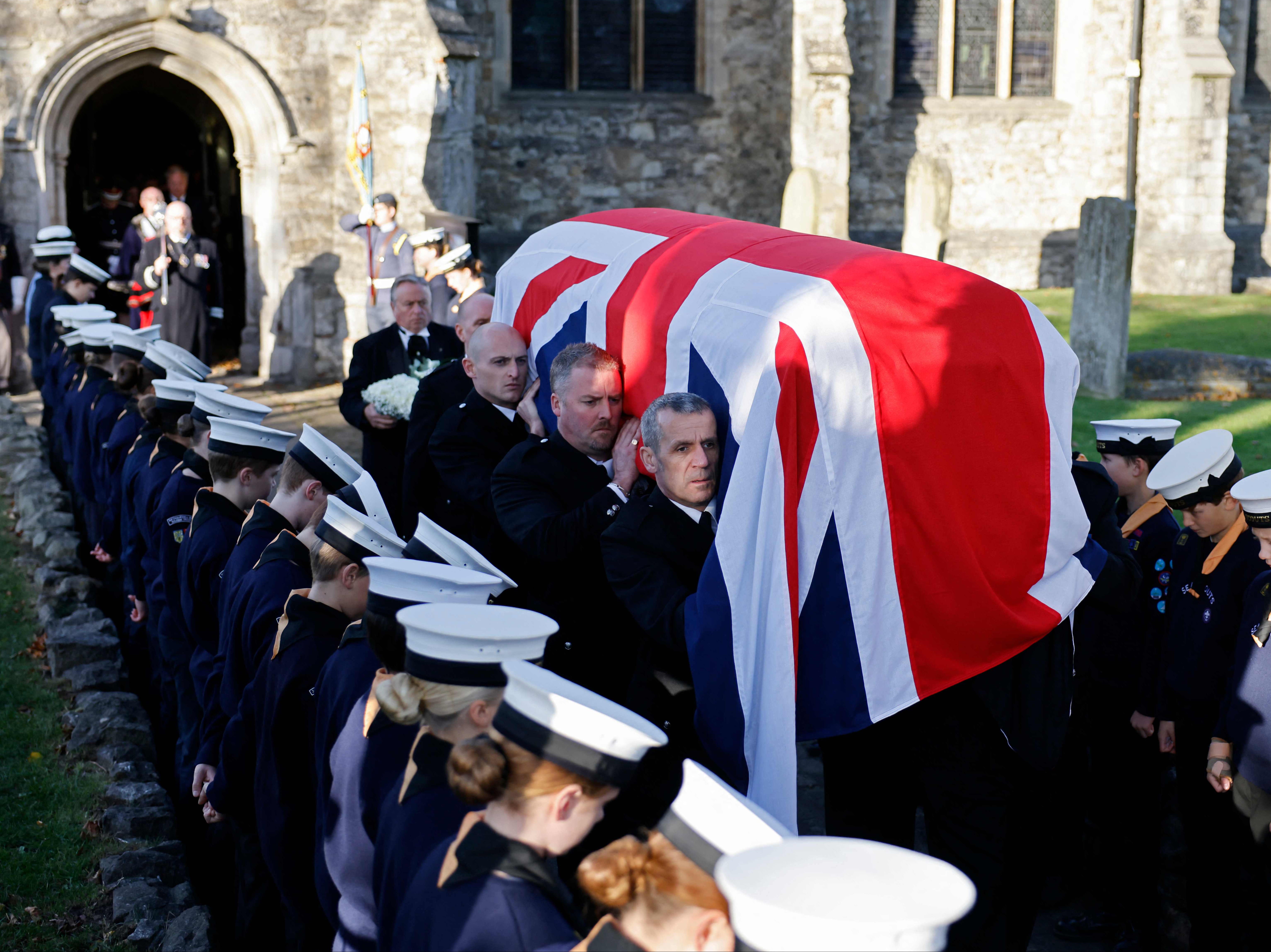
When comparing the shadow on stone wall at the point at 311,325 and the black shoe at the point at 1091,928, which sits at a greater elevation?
the shadow on stone wall at the point at 311,325

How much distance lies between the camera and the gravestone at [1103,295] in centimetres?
1020

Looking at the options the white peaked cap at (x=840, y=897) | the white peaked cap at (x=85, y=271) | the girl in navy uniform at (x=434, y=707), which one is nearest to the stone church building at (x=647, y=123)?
the white peaked cap at (x=85, y=271)

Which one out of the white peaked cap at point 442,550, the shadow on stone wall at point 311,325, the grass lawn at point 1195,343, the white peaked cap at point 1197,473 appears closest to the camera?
the white peaked cap at point 442,550

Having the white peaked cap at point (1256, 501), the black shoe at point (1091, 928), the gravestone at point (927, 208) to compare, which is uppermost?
the gravestone at point (927, 208)

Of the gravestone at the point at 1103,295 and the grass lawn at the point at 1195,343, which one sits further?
the gravestone at the point at 1103,295

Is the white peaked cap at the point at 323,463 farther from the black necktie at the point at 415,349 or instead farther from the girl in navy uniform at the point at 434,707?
the black necktie at the point at 415,349

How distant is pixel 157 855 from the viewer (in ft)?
13.1

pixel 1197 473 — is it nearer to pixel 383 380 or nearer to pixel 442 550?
pixel 442 550

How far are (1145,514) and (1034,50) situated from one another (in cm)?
1511

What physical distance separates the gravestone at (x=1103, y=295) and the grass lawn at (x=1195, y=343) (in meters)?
0.32

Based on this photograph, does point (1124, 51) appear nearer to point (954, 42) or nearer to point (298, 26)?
point (954, 42)

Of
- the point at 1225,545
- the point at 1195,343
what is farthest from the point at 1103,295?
the point at 1225,545

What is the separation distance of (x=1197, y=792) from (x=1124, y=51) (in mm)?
15541

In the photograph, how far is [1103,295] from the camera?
10516mm
